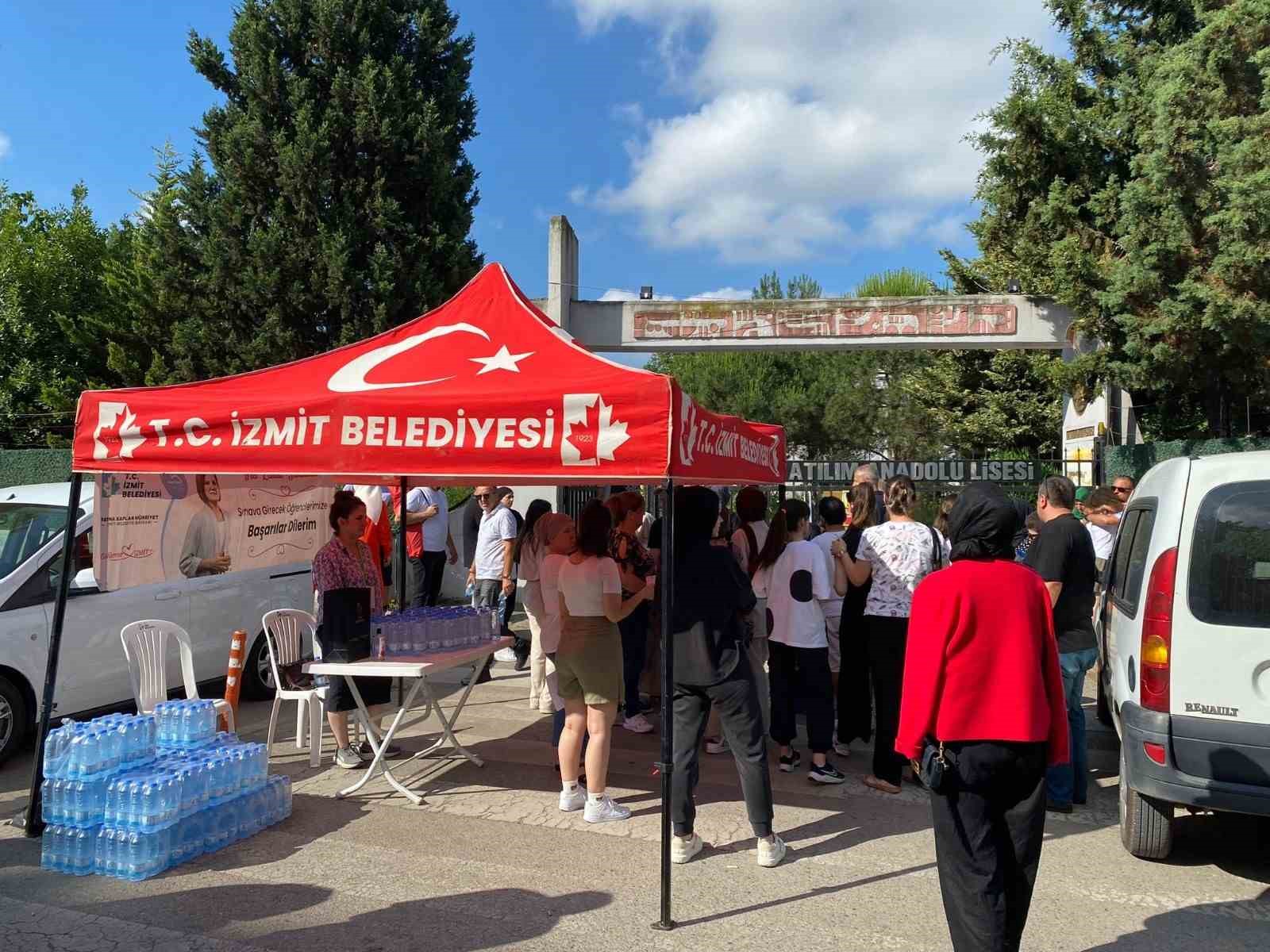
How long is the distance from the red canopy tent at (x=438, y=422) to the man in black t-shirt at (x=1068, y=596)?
5.99 ft

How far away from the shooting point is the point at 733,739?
4609 millimetres

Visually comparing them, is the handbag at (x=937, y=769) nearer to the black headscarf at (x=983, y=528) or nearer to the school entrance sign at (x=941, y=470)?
the black headscarf at (x=983, y=528)

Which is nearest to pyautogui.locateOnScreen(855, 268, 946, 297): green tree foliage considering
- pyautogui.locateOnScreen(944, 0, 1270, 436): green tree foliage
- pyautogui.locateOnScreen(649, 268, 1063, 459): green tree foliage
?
pyautogui.locateOnScreen(649, 268, 1063, 459): green tree foliage

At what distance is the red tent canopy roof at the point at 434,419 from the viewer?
167 inches

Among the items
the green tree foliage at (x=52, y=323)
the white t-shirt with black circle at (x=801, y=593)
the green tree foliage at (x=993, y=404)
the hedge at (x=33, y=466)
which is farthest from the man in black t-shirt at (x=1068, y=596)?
the green tree foliage at (x=52, y=323)

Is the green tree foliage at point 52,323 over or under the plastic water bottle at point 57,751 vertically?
over

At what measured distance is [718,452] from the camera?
5062 mm

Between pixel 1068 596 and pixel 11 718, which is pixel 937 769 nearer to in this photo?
pixel 1068 596

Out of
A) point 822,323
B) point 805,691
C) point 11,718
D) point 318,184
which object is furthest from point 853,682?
point 318,184

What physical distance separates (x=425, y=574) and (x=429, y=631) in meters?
5.04

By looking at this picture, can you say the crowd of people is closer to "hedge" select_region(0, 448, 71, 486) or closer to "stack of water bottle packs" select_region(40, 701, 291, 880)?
"stack of water bottle packs" select_region(40, 701, 291, 880)

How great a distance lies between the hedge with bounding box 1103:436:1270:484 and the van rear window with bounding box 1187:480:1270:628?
331 inches

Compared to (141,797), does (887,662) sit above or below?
above

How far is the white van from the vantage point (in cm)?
403
